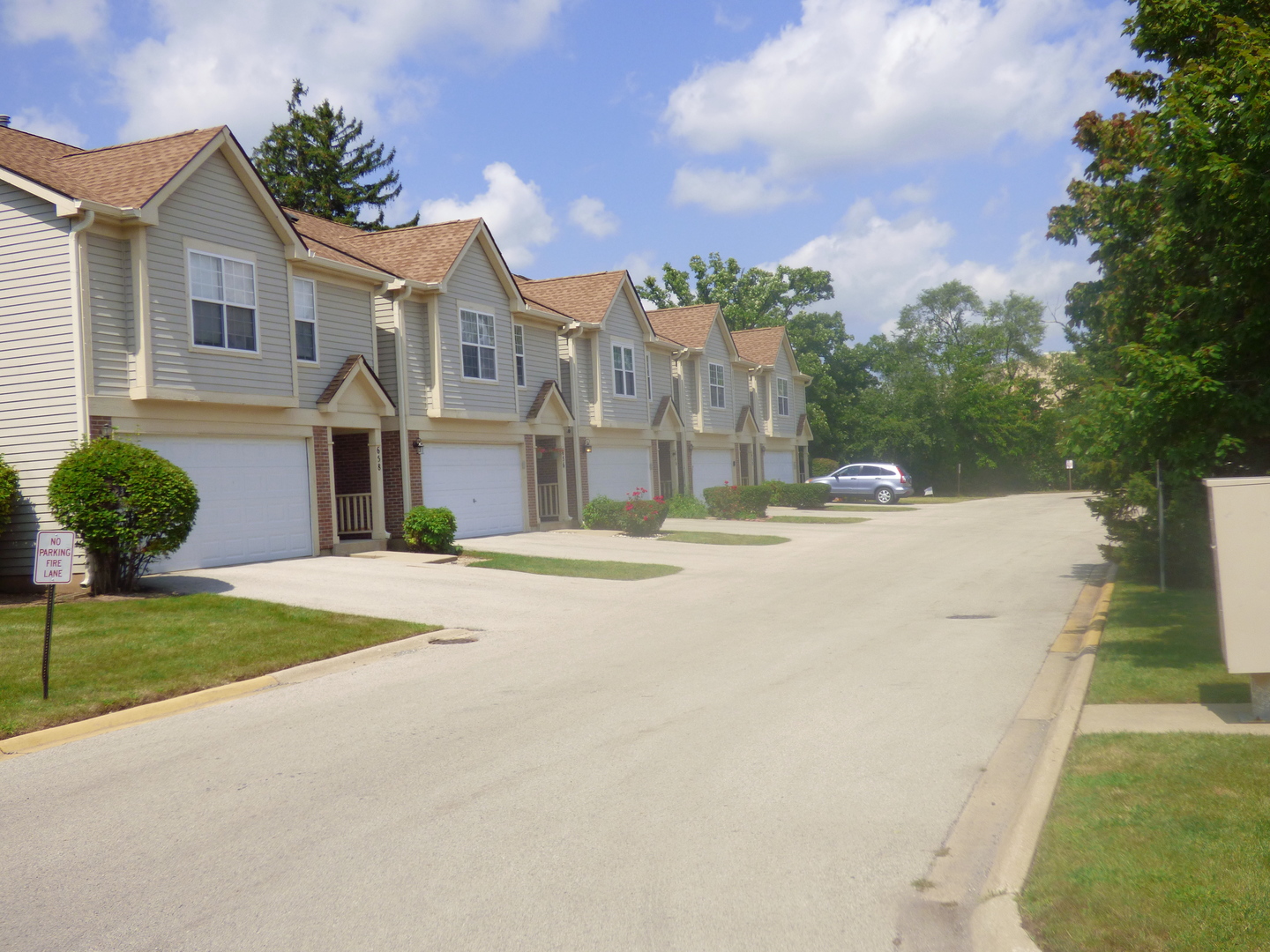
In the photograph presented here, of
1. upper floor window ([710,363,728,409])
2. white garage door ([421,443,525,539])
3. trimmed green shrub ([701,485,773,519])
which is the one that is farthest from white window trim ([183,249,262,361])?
upper floor window ([710,363,728,409])

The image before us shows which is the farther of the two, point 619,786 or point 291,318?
point 291,318

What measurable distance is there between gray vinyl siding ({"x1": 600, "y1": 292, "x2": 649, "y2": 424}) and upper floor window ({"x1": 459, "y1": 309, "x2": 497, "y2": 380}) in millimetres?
6371

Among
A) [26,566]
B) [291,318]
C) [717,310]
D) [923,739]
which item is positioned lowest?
[923,739]

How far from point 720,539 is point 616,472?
7.11 metres

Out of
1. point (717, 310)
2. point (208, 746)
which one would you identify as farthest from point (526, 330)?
point (208, 746)

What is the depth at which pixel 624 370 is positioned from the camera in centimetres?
3347

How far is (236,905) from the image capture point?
16.4 feet

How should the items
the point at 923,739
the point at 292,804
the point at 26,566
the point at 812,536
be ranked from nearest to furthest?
the point at 292,804, the point at 923,739, the point at 26,566, the point at 812,536

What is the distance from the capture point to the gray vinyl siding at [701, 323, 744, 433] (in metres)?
41.1

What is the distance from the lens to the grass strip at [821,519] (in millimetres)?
34037

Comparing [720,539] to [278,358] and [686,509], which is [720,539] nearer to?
[686,509]

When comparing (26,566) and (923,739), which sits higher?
(26,566)

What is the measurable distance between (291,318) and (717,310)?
2521 cm

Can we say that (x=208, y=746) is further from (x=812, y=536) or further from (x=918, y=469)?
(x=918, y=469)
